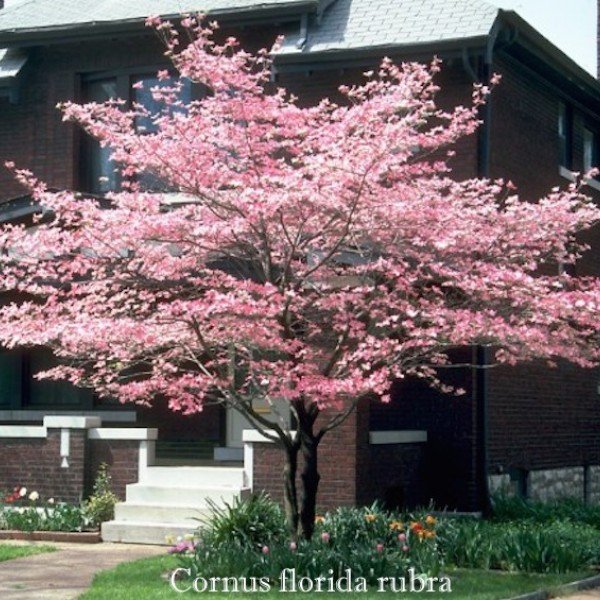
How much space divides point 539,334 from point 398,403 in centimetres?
602

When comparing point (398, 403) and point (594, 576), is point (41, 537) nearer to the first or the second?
point (398, 403)

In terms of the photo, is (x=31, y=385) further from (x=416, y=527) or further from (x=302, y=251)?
(x=416, y=527)

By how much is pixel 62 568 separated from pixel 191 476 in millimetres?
3878

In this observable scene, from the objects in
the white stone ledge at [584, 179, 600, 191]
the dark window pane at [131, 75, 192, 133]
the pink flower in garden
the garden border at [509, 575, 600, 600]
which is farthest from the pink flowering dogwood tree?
the white stone ledge at [584, 179, 600, 191]

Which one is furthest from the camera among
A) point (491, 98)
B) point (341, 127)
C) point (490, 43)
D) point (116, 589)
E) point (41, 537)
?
point (491, 98)

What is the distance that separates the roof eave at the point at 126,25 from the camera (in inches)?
789

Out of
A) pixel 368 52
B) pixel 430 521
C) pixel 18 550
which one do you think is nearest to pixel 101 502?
pixel 18 550

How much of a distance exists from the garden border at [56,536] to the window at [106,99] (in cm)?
619

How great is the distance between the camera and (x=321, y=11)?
20.4 meters

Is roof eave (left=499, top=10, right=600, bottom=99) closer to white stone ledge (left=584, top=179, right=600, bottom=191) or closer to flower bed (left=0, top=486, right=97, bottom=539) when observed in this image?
white stone ledge (left=584, top=179, right=600, bottom=191)

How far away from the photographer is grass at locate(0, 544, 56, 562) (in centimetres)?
1549

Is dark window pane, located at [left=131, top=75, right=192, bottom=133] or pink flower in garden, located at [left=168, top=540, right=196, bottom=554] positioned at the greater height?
dark window pane, located at [left=131, top=75, right=192, bottom=133]

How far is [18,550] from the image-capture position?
15.9 meters

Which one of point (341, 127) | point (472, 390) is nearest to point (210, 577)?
point (341, 127)
